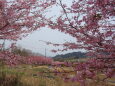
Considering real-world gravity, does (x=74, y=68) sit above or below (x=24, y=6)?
below

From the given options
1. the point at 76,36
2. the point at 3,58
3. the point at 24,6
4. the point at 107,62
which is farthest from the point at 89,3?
the point at 3,58

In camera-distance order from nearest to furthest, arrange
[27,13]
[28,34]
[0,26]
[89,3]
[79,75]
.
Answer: [79,75] → [89,3] → [0,26] → [27,13] → [28,34]

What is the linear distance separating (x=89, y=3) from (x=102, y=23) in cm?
49

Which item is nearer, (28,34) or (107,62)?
(107,62)

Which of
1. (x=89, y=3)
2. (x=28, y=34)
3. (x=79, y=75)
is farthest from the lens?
(x=28, y=34)

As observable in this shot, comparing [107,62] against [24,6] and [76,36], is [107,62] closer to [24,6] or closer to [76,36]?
[76,36]

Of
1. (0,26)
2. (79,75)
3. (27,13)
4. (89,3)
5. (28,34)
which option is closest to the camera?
(79,75)

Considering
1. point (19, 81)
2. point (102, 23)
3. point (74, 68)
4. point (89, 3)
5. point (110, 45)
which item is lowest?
point (19, 81)

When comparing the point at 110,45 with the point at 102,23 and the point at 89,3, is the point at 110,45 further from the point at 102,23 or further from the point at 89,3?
the point at 89,3

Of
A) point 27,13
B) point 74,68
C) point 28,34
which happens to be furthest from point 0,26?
point 74,68

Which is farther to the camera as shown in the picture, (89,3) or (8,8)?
(8,8)

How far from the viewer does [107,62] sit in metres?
4.47

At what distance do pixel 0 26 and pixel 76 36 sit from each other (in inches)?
197

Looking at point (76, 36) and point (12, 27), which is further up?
point (12, 27)
